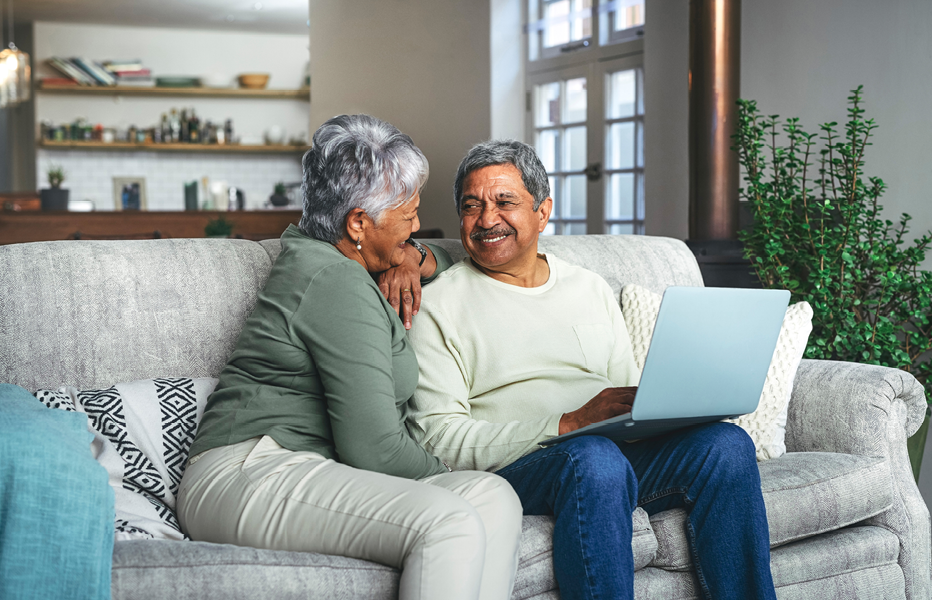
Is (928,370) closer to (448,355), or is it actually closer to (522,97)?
(448,355)

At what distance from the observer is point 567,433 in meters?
1.49

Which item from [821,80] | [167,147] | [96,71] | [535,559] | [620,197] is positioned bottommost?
[535,559]

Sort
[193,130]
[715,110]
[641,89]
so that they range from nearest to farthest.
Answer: [715,110] < [641,89] < [193,130]

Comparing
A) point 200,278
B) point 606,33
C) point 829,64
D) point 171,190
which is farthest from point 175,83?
point 200,278

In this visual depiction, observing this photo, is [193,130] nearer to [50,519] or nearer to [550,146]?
[550,146]

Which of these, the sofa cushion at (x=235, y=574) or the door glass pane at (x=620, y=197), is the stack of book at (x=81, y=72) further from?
the sofa cushion at (x=235, y=574)

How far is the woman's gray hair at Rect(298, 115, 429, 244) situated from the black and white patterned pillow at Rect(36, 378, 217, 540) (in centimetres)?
43

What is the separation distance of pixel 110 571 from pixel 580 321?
1.12 meters

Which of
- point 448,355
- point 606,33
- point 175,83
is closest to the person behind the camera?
point 448,355

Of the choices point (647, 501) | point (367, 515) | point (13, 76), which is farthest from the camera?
point (13, 76)

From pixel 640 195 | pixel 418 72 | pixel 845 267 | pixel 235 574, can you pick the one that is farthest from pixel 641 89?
pixel 235 574

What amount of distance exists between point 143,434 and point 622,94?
398 cm

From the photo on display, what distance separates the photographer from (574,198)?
5273 millimetres

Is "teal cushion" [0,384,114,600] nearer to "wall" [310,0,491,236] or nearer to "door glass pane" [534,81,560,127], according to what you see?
"wall" [310,0,491,236]
